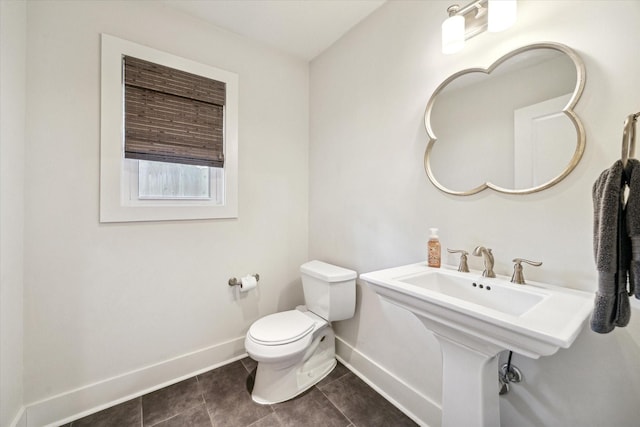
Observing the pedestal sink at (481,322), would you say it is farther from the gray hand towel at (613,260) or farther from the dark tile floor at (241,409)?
the dark tile floor at (241,409)

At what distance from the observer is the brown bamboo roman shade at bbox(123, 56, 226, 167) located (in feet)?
5.07

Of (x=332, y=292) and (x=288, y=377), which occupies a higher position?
(x=332, y=292)

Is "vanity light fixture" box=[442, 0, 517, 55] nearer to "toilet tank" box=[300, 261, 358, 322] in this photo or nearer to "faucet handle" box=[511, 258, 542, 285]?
"faucet handle" box=[511, 258, 542, 285]

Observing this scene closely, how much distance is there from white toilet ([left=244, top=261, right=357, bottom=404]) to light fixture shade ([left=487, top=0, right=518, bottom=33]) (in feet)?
4.78

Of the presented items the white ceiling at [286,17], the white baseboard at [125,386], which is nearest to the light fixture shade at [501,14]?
the white ceiling at [286,17]

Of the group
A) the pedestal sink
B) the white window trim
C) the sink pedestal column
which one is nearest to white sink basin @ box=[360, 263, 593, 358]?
the pedestal sink

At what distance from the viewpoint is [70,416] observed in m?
1.40

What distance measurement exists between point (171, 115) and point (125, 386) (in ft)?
5.64

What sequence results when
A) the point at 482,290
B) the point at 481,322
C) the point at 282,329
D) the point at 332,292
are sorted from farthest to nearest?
the point at 332,292 → the point at 282,329 → the point at 482,290 → the point at 481,322

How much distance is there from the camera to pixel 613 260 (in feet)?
2.10

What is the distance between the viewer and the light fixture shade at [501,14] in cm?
100

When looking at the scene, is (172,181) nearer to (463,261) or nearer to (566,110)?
(463,261)

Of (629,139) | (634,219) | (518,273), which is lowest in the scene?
(518,273)

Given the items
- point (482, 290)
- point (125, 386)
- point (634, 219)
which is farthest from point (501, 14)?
point (125, 386)
